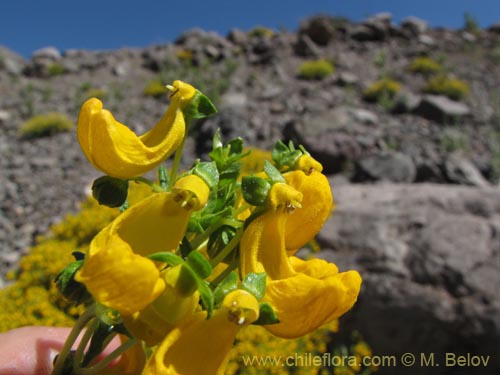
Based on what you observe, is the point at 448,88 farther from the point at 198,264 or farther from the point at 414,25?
the point at 198,264

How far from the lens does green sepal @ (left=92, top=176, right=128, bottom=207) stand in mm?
947

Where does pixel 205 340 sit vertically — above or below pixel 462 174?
above

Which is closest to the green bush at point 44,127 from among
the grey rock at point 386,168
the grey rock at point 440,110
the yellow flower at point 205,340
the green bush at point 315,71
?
the grey rock at point 386,168

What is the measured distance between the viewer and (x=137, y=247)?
2.73 ft

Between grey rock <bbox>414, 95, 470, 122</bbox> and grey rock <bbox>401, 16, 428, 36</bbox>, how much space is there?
21.0 feet

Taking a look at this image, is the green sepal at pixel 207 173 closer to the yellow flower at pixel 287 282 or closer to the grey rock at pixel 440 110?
the yellow flower at pixel 287 282

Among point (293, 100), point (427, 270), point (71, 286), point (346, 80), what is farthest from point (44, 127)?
point (71, 286)

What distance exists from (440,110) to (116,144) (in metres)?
9.46

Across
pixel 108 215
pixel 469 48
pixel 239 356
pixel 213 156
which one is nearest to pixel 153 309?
pixel 213 156

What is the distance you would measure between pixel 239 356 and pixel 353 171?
428cm

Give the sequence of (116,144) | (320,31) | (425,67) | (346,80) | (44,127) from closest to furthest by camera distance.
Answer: (116,144)
(44,127)
(346,80)
(425,67)
(320,31)

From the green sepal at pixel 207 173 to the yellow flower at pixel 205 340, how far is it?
205mm

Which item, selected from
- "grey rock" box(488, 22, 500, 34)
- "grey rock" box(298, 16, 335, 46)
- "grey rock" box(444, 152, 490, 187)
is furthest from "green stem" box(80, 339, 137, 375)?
"grey rock" box(488, 22, 500, 34)

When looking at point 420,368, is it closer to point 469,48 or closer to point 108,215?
point 108,215
